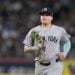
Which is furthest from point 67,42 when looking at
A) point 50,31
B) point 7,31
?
point 7,31

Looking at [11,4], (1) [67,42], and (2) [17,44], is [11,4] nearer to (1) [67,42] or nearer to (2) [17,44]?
(2) [17,44]

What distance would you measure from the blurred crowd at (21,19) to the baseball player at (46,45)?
807 centimetres

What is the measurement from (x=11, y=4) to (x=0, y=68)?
418 centimetres

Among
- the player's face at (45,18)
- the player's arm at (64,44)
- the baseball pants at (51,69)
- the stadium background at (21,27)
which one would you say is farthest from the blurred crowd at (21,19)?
the player's face at (45,18)

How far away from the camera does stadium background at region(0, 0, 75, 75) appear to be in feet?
53.0

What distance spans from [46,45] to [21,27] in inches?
401

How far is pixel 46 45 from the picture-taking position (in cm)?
843

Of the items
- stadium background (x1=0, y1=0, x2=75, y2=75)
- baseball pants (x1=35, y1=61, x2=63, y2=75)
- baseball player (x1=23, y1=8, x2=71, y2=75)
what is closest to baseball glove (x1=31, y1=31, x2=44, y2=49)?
baseball player (x1=23, y1=8, x2=71, y2=75)

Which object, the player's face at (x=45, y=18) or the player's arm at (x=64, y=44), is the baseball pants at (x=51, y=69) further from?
the player's face at (x=45, y=18)

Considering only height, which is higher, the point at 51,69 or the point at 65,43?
the point at 65,43

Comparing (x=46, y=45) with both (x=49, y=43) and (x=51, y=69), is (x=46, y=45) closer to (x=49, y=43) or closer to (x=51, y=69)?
(x=49, y=43)

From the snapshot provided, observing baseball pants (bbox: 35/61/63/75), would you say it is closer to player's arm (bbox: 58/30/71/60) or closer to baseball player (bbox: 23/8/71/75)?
baseball player (bbox: 23/8/71/75)

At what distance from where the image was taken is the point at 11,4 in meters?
19.6

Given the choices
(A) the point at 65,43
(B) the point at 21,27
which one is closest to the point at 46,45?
(A) the point at 65,43
